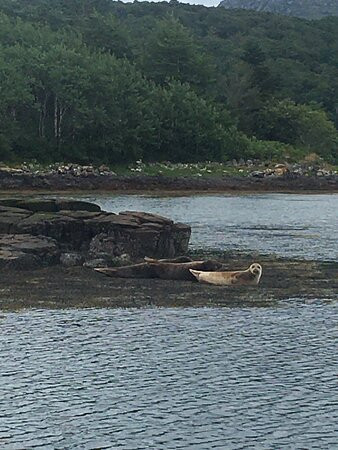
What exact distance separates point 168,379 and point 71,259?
15057 millimetres

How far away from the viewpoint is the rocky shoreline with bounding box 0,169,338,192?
3059 inches

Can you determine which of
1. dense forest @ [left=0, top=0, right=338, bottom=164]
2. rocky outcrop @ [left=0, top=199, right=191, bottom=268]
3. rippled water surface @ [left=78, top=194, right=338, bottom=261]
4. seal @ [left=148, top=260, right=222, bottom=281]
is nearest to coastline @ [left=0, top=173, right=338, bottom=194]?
rippled water surface @ [left=78, top=194, right=338, bottom=261]

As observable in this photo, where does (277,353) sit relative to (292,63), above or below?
below

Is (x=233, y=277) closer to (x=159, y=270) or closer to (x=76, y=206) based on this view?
(x=159, y=270)

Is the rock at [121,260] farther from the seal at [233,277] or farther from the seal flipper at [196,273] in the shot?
the seal at [233,277]

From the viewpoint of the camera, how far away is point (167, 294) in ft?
85.1

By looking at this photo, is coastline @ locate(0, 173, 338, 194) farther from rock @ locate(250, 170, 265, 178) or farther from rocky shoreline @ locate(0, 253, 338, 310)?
rocky shoreline @ locate(0, 253, 338, 310)

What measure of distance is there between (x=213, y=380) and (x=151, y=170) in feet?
243

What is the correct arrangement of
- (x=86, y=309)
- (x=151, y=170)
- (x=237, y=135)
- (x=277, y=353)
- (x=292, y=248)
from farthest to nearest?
(x=237, y=135), (x=151, y=170), (x=292, y=248), (x=86, y=309), (x=277, y=353)

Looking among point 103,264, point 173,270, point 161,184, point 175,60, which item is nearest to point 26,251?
point 103,264

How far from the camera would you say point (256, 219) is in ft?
186

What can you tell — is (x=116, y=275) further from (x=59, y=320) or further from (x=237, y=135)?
(x=237, y=135)

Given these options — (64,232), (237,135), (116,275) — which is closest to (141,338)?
(116,275)

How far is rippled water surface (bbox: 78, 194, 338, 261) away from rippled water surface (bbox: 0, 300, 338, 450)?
14961 millimetres
